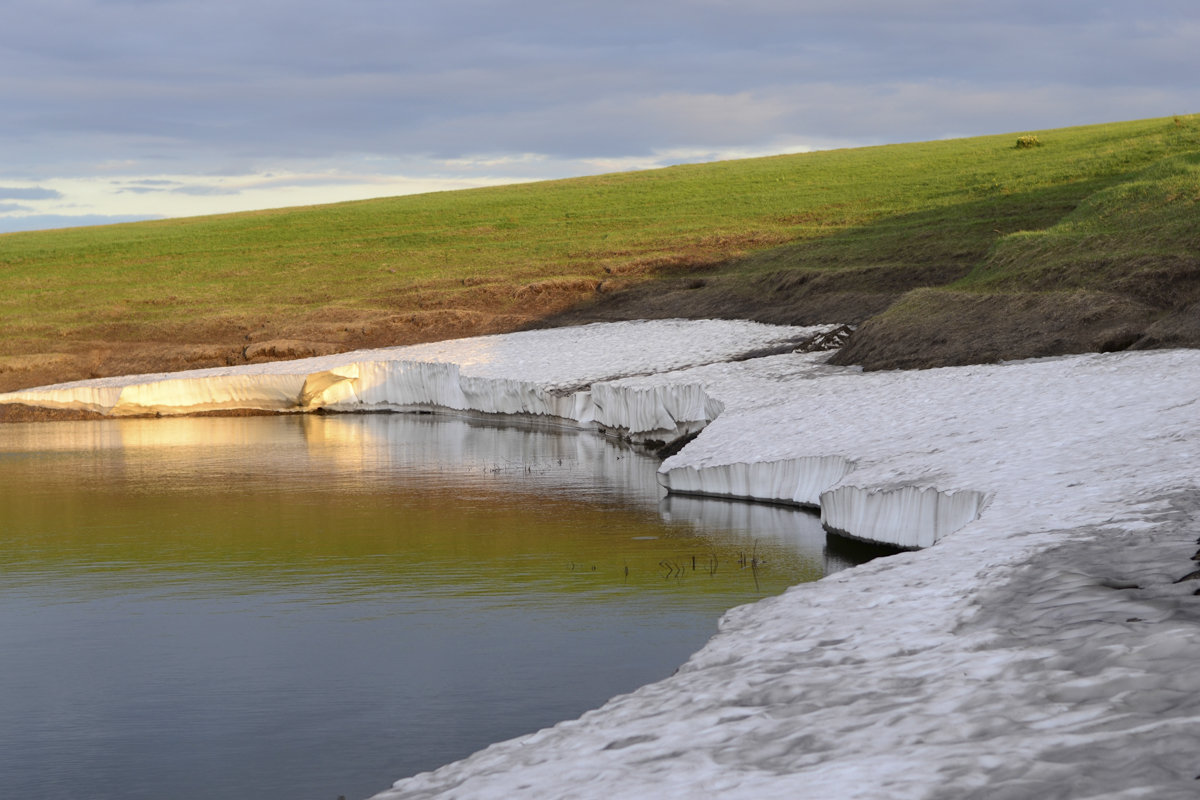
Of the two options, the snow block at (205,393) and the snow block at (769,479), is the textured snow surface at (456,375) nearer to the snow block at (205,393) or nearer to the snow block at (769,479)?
the snow block at (205,393)

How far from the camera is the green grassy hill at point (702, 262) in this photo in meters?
25.8

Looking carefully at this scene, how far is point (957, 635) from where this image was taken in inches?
296

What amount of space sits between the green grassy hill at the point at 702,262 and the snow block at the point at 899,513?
9.20 m

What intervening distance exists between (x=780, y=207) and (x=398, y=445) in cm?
3946

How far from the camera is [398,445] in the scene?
28.2 meters

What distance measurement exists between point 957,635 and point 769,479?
980 cm

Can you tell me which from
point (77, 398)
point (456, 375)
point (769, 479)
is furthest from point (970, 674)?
point (77, 398)

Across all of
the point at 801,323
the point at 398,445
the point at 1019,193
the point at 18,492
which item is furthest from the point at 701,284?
the point at 18,492

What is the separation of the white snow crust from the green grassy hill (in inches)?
297

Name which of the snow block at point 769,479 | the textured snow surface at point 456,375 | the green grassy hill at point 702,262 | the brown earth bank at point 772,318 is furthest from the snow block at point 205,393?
the snow block at point 769,479

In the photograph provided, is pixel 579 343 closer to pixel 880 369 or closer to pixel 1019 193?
pixel 880 369

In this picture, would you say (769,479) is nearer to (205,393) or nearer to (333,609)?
(333,609)

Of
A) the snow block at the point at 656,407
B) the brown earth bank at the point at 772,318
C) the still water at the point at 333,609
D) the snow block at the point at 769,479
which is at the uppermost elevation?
the brown earth bank at the point at 772,318

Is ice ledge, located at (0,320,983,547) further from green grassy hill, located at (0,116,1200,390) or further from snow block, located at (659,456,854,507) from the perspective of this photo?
green grassy hill, located at (0,116,1200,390)
